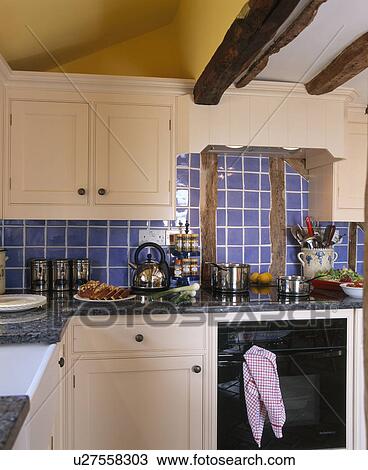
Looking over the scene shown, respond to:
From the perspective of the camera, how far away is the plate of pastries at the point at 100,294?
204cm

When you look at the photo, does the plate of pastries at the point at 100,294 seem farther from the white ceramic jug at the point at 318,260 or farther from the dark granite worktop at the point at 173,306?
the white ceramic jug at the point at 318,260

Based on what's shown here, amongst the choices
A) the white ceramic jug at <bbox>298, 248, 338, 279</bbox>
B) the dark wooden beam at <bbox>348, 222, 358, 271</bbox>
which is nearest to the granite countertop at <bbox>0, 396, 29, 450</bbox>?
the white ceramic jug at <bbox>298, 248, 338, 279</bbox>

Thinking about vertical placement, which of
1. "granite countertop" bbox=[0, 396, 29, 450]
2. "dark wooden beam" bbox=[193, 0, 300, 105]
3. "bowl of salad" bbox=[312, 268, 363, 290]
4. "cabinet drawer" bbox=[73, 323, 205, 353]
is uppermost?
"dark wooden beam" bbox=[193, 0, 300, 105]

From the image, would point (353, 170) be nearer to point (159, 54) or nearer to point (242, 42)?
point (242, 42)

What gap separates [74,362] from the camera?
190 centimetres

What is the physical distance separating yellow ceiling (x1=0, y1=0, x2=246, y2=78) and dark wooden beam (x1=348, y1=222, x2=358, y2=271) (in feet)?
4.81

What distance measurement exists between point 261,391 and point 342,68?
62.9 inches

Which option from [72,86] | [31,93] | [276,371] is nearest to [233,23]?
[72,86]

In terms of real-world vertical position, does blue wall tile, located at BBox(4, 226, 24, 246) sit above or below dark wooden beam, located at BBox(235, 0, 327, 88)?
below

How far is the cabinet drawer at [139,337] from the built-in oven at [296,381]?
0.47ft

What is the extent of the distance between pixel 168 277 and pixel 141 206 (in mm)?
431

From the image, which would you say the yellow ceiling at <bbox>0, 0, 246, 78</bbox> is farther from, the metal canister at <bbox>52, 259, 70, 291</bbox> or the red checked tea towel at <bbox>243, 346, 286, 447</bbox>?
the red checked tea towel at <bbox>243, 346, 286, 447</bbox>

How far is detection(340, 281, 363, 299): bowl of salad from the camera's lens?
7.08 ft
